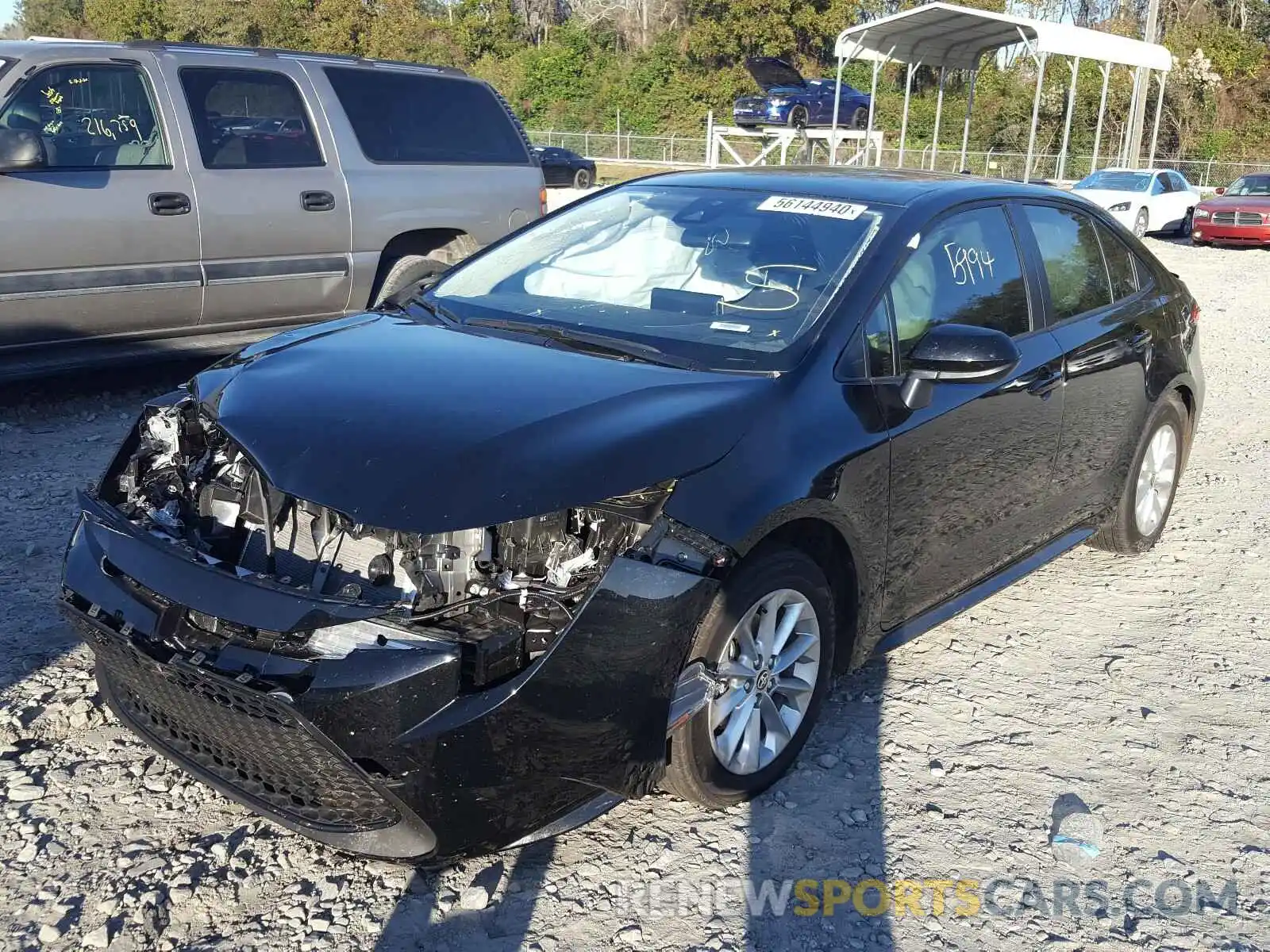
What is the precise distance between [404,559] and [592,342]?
109 cm

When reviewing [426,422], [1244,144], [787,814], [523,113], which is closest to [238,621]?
[426,422]

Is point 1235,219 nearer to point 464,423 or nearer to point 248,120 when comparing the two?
point 248,120

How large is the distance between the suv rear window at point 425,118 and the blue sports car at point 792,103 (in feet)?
64.2

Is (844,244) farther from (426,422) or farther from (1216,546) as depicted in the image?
(1216,546)

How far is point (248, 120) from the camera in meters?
7.11

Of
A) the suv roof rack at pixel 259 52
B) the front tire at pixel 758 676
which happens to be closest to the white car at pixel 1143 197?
the suv roof rack at pixel 259 52

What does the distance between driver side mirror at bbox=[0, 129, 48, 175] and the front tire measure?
4842 millimetres

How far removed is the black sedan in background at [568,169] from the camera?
29859 mm

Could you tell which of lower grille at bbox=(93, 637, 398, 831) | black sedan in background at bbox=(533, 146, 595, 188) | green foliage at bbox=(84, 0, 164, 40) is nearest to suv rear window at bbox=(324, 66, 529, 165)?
lower grille at bbox=(93, 637, 398, 831)

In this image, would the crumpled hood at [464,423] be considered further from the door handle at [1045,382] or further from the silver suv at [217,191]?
the silver suv at [217,191]

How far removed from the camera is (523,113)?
2095 inches

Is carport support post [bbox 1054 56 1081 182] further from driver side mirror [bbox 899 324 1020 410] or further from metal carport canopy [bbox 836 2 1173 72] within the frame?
driver side mirror [bbox 899 324 1020 410]

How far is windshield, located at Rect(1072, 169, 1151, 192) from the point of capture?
24.2 meters
